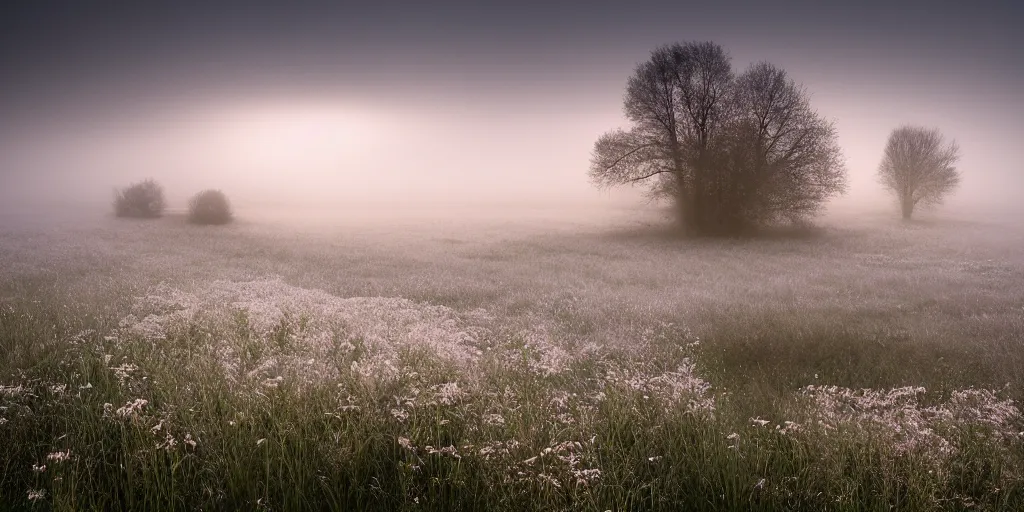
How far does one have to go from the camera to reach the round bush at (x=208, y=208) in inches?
1199

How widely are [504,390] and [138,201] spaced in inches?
1508

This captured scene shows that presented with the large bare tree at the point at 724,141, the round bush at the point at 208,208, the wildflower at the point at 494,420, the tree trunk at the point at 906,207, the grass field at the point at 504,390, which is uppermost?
the large bare tree at the point at 724,141

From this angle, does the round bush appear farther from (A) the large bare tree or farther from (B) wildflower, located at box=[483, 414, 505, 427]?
(B) wildflower, located at box=[483, 414, 505, 427]

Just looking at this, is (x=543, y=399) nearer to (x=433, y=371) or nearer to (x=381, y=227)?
(x=433, y=371)

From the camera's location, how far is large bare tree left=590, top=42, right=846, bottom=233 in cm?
2562

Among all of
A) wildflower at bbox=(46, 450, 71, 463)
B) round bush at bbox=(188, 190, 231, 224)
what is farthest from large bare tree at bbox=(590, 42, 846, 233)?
wildflower at bbox=(46, 450, 71, 463)

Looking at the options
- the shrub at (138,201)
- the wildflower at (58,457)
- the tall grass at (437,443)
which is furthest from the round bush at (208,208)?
the wildflower at (58,457)

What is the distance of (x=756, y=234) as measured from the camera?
26328mm

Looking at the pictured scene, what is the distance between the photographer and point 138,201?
33.4 metres

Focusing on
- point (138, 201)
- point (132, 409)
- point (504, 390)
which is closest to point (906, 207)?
point (504, 390)

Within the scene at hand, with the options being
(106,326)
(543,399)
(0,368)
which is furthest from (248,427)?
(106,326)

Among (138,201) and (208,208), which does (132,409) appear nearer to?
(208,208)

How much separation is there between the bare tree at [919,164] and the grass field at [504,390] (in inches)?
1153

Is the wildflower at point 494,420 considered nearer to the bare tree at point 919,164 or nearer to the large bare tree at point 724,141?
the large bare tree at point 724,141
